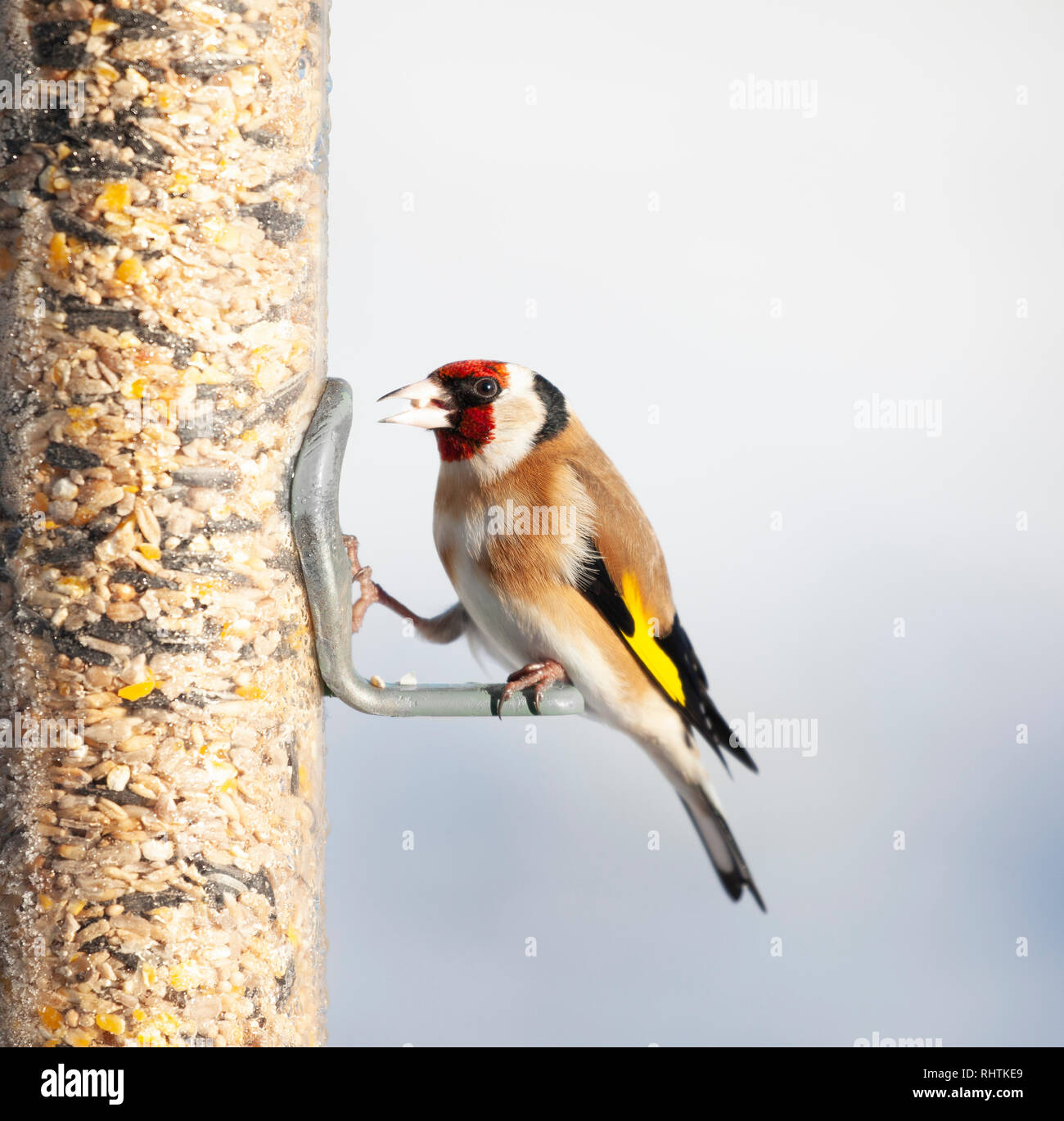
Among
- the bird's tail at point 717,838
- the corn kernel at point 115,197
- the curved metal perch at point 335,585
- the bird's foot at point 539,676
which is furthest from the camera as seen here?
the bird's tail at point 717,838

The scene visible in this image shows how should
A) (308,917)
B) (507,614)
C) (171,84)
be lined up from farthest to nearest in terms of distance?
(507,614), (308,917), (171,84)

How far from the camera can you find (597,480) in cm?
244

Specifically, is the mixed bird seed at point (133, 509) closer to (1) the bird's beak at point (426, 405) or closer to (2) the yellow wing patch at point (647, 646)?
(1) the bird's beak at point (426, 405)

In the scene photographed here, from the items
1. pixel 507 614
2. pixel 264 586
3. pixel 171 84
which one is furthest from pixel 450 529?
pixel 171 84

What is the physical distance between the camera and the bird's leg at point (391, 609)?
204 cm

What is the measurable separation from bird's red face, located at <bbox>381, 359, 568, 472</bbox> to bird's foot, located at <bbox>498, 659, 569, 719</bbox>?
1.26 feet

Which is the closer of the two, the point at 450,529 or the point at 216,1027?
the point at 216,1027

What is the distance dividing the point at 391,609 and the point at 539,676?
29cm

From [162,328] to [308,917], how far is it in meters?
0.90

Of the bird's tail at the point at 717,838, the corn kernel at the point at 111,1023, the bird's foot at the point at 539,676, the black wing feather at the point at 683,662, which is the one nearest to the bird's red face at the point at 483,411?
the black wing feather at the point at 683,662

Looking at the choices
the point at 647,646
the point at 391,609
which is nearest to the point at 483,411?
the point at 391,609

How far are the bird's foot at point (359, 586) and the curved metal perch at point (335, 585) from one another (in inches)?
4.2

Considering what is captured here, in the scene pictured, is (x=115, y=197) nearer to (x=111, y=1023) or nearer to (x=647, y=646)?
(x=111, y=1023)
